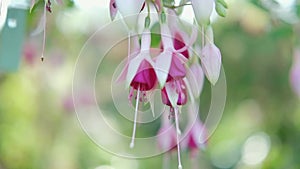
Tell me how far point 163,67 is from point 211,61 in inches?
1.7

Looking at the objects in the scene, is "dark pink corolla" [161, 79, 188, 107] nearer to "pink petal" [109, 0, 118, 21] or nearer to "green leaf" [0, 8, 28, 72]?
"pink petal" [109, 0, 118, 21]

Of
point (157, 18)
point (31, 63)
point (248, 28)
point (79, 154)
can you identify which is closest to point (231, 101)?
point (248, 28)

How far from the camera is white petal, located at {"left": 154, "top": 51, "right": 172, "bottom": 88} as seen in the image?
1.82 feet

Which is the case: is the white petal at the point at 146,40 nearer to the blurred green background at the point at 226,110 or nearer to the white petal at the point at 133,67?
the white petal at the point at 133,67

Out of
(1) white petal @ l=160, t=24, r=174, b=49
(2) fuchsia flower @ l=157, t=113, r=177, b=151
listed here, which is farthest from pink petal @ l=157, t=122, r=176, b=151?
(1) white petal @ l=160, t=24, r=174, b=49

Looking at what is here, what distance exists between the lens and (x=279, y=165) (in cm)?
180

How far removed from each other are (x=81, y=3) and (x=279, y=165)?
A: 1106 millimetres

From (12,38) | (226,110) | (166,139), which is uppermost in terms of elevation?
(12,38)

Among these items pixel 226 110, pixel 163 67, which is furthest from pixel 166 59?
pixel 226 110

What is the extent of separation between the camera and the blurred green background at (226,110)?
5.77ft

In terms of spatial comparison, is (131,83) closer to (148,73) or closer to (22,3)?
(148,73)

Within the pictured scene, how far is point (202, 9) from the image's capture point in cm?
55

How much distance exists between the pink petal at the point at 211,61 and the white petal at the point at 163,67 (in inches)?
1.2

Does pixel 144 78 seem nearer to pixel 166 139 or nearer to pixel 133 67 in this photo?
pixel 133 67
